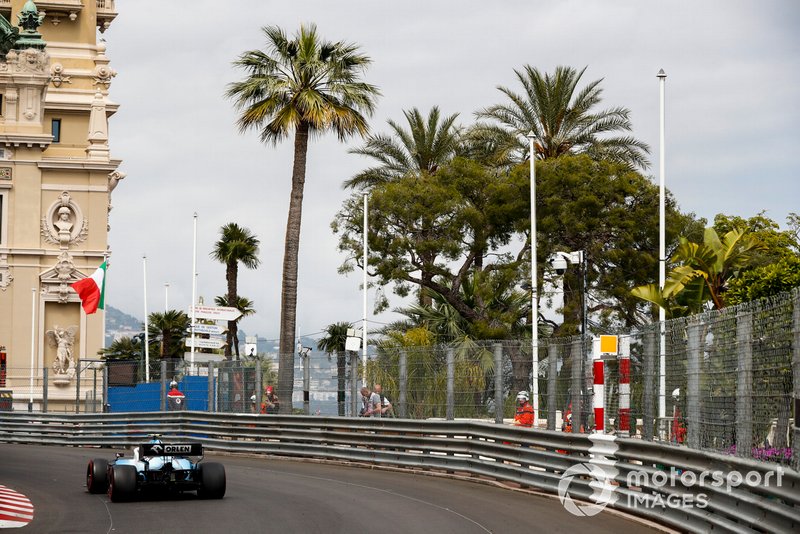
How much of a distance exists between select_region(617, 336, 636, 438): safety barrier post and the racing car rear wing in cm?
578

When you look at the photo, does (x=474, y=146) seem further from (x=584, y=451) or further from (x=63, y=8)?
(x=584, y=451)

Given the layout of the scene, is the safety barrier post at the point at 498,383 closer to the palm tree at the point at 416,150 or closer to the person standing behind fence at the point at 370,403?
the person standing behind fence at the point at 370,403

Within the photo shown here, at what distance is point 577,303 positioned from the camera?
5334cm

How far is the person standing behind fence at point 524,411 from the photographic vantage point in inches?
796

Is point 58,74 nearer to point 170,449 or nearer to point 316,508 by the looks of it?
point 170,449

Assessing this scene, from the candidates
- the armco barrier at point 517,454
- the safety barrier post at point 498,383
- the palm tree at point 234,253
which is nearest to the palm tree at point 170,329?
the palm tree at point 234,253

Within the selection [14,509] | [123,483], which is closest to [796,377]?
[123,483]

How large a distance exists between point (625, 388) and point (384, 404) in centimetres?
953

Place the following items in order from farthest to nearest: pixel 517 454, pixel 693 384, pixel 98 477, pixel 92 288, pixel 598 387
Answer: pixel 92 288 < pixel 517 454 < pixel 98 477 < pixel 598 387 < pixel 693 384

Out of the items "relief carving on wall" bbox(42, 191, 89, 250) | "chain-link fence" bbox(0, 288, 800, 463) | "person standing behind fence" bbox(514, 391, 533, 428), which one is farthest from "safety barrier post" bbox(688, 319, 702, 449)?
"relief carving on wall" bbox(42, 191, 89, 250)

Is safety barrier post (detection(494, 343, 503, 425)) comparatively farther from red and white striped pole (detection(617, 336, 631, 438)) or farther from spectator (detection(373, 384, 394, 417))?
red and white striped pole (detection(617, 336, 631, 438))

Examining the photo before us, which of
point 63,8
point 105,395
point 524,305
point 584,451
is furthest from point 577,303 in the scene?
point 584,451

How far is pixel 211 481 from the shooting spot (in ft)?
60.3

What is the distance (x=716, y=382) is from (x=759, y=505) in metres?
2.29
